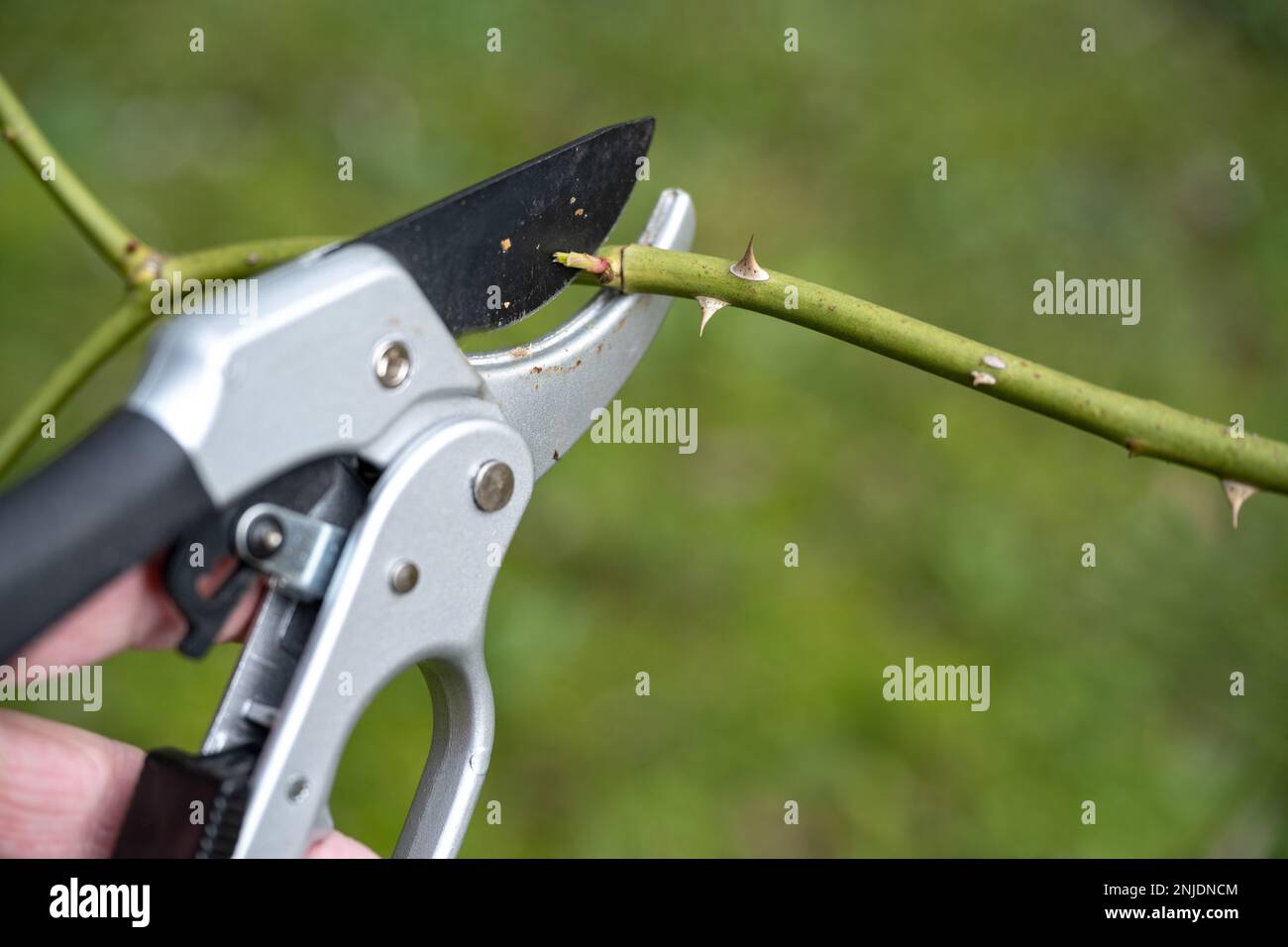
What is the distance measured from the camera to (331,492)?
1.03m

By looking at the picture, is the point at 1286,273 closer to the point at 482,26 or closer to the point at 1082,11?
the point at 1082,11

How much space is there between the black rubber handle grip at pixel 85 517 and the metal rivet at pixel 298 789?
8.6 inches

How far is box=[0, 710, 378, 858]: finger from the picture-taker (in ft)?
3.83

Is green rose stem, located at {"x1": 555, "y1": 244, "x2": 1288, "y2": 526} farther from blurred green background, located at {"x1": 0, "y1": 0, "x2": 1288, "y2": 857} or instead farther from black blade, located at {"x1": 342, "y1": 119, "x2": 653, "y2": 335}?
blurred green background, located at {"x1": 0, "y1": 0, "x2": 1288, "y2": 857}

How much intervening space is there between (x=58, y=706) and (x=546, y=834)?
0.91 meters

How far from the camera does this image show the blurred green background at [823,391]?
2.42 meters

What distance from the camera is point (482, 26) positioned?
3709mm

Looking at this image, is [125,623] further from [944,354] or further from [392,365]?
[944,354]

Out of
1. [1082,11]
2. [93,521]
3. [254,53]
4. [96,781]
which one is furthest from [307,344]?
[1082,11]

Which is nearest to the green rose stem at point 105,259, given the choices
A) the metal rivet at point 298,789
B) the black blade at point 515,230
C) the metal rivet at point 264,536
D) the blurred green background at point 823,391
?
the black blade at point 515,230

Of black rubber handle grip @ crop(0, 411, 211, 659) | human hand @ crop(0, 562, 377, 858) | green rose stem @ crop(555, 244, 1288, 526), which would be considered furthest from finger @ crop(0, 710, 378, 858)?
green rose stem @ crop(555, 244, 1288, 526)

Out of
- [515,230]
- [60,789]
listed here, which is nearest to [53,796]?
[60,789]

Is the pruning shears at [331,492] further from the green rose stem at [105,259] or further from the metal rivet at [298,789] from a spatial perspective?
the green rose stem at [105,259]

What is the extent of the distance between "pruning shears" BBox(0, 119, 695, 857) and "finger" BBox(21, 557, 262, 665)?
41mm
